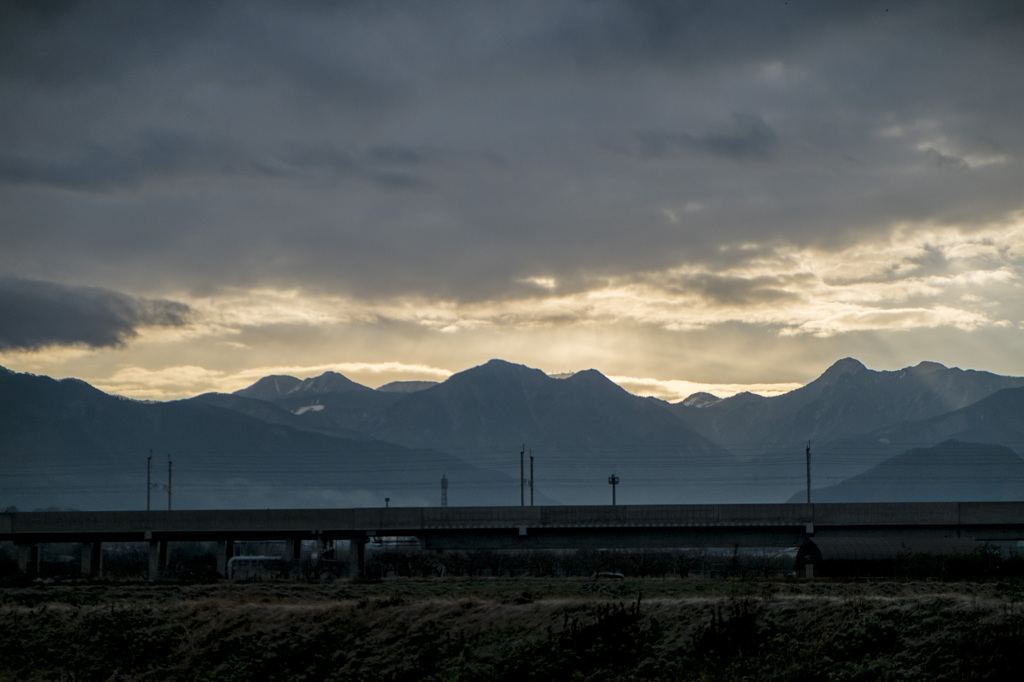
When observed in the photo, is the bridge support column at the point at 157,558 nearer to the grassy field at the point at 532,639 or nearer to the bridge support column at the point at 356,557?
the bridge support column at the point at 356,557

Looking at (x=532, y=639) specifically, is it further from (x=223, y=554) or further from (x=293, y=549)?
(x=223, y=554)

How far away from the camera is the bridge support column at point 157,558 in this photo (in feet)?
346

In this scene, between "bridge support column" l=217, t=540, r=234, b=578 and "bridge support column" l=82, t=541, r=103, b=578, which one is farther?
"bridge support column" l=82, t=541, r=103, b=578

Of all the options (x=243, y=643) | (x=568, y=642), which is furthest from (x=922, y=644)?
(x=243, y=643)

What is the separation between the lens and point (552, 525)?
102 m

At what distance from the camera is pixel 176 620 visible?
41.2 m

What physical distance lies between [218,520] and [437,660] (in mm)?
78697

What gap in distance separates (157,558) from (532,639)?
8747cm

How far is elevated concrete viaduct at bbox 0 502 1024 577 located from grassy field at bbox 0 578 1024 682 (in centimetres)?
5485

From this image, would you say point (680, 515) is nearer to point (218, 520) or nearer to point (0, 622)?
point (218, 520)

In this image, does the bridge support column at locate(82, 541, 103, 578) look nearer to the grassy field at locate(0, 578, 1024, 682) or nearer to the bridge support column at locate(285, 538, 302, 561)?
the bridge support column at locate(285, 538, 302, 561)

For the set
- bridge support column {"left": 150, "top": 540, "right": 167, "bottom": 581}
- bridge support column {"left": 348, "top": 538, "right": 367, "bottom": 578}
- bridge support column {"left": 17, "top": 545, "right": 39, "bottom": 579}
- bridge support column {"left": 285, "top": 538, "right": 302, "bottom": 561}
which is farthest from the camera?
bridge support column {"left": 285, "top": 538, "right": 302, "bottom": 561}

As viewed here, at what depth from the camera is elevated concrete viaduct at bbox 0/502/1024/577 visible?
3905 inches

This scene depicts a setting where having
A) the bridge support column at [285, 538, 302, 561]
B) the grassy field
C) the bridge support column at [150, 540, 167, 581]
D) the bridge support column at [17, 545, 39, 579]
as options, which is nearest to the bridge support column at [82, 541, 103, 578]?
the bridge support column at [17, 545, 39, 579]
